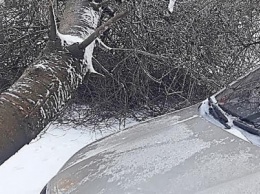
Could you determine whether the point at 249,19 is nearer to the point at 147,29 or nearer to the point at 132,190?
the point at 147,29

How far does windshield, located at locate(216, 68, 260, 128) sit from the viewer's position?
2654mm

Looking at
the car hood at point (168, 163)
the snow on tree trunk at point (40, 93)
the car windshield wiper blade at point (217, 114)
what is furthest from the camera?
the car windshield wiper blade at point (217, 114)

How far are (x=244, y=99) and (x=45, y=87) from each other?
1.19 meters

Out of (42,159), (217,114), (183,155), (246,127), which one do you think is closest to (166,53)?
(42,159)

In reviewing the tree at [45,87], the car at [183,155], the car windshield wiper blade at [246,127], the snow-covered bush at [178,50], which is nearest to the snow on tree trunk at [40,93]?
the tree at [45,87]

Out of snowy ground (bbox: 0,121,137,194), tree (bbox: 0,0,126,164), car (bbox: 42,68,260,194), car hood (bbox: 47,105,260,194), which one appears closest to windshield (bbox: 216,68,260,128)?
car (bbox: 42,68,260,194)

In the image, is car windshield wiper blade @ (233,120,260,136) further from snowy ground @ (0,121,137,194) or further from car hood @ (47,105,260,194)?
snowy ground @ (0,121,137,194)

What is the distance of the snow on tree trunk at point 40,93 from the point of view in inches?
90.2

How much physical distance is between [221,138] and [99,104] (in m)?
3.20

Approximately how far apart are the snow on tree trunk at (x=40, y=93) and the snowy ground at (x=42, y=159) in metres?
1.43

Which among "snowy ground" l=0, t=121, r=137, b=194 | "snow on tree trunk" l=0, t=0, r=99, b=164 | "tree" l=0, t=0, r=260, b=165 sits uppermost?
"snow on tree trunk" l=0, t=0, r=99, b=164

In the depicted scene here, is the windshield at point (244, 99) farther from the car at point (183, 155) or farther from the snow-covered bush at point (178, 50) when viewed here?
the snow-covered bush at point (178, 50)

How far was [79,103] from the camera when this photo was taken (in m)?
5.71

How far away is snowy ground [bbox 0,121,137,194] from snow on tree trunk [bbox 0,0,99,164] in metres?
1.43
